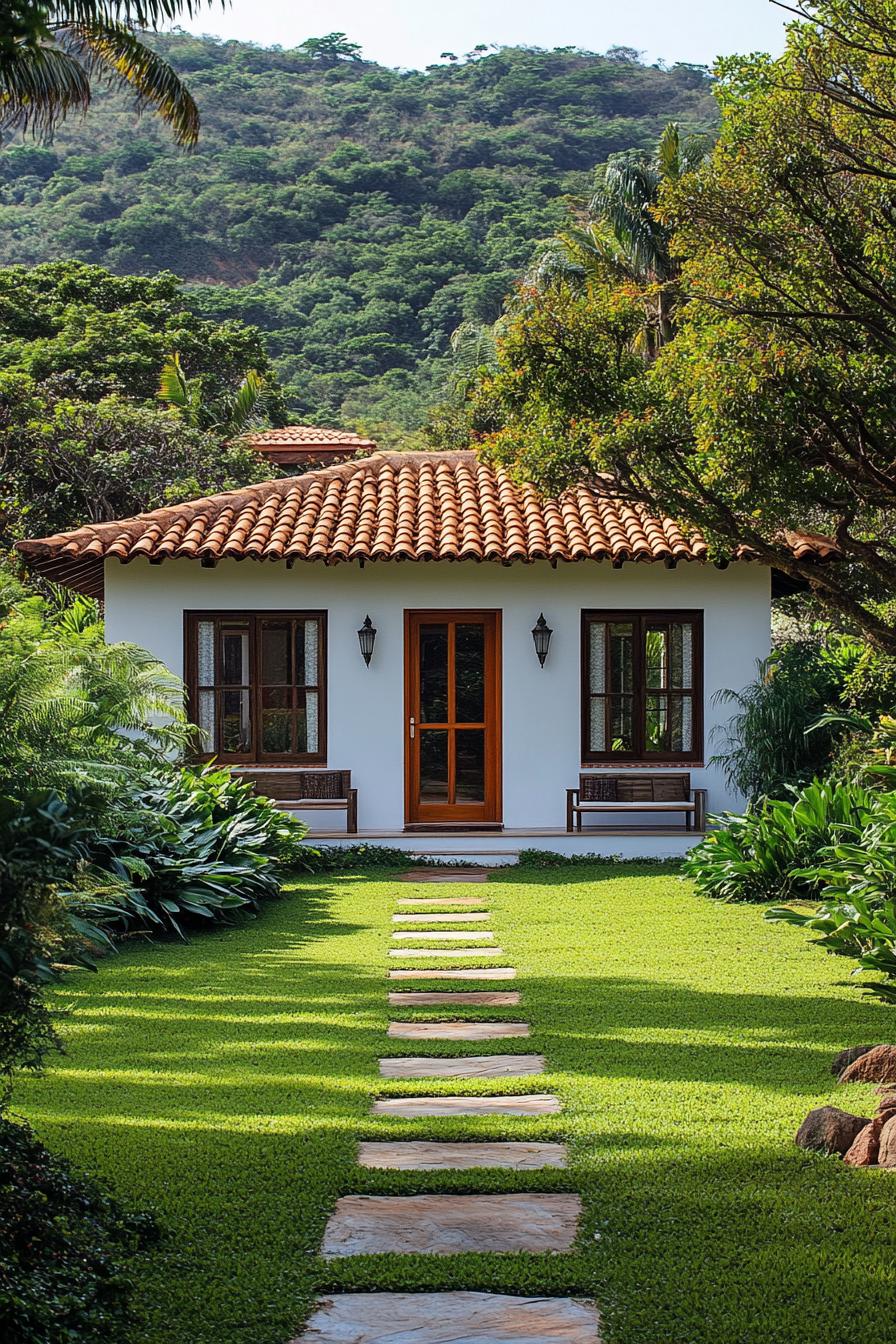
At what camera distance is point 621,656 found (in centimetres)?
1489

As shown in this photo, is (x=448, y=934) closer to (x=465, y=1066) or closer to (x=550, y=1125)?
(x=465, y=1066)

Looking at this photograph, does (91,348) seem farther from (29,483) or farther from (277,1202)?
(277,1202)

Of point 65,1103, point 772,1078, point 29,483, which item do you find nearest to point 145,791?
point 65,1103

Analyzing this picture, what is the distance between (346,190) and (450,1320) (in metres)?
53.3

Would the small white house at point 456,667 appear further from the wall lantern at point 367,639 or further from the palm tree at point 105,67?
the palm tree at point 105,67

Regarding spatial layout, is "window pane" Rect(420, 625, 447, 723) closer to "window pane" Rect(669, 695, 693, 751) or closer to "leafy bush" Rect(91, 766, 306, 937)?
"window pane" Rect(669, 695, 693, 751)

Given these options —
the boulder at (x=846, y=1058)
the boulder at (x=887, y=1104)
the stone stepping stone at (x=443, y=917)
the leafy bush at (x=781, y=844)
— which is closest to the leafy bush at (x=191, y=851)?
the stone stepping stone at (x=443, y=917)

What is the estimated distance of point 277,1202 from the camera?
14.8 ft

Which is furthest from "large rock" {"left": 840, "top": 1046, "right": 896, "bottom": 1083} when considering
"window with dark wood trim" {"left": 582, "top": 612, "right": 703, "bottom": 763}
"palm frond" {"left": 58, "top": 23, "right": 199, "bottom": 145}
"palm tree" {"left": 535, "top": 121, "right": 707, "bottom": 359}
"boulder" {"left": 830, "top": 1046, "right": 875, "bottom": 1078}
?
"palm tree" {"left": 535, "top": 121, "right": 707, "bottom": 359}

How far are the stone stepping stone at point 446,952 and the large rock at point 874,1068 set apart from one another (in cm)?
359

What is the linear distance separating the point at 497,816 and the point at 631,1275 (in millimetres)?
10853

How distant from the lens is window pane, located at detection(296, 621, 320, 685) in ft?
48.4

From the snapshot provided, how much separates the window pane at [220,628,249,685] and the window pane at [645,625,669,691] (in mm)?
4261

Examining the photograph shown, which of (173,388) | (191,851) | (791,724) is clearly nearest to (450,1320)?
(191,851)
